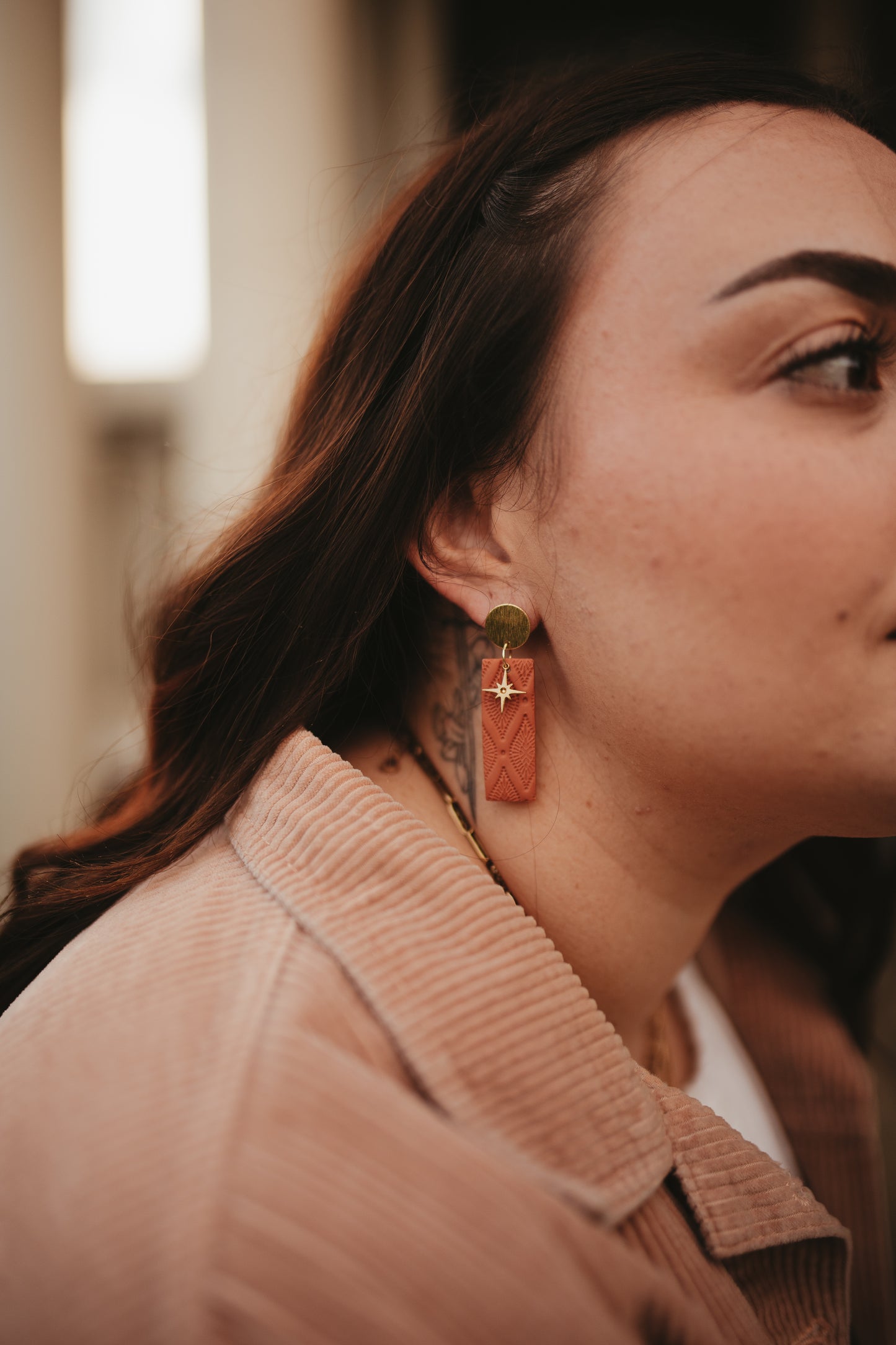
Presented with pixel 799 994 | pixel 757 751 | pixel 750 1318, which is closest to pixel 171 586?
pixel 757 751

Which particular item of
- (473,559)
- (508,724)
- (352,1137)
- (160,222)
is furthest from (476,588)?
(160,222)

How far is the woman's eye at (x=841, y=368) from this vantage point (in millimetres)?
706

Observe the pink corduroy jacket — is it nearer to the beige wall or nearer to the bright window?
the beige wall

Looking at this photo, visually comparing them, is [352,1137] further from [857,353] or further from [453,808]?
[857,353]

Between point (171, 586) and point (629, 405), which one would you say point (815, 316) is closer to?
point (629, 405)

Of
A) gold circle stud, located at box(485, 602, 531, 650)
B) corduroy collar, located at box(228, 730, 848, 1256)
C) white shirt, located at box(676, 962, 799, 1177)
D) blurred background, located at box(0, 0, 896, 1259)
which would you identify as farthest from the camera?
blurred background, located at box(0, 0, 896, 1259)

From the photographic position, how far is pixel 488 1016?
61cm

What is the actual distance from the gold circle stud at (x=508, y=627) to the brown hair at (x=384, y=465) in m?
0.12

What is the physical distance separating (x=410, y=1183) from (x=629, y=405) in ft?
2.01

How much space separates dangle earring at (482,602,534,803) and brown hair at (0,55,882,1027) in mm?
143

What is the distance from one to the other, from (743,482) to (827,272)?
0.19 meters

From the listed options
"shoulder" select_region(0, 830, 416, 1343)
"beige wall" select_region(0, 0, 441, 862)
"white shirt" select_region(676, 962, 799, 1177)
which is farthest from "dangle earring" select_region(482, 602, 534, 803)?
"beige wall" select_region(0, 0, 441, 862)

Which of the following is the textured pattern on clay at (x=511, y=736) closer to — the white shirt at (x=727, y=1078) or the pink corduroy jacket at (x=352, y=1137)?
the pink corduroy jacket at (x=352, y=1137)

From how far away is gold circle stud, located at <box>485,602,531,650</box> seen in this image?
0.78 meters
